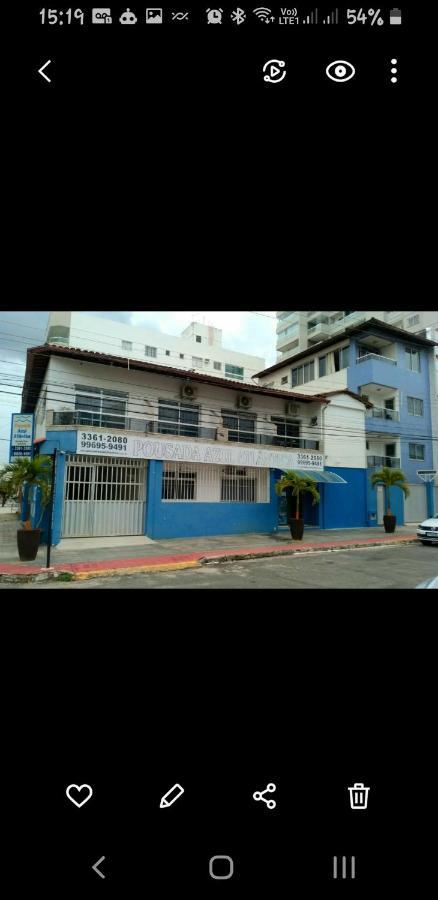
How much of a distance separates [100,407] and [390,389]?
37.6ft

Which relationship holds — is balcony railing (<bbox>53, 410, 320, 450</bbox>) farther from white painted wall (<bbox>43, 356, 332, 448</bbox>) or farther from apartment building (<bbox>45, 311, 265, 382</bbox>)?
apartment building (<bbox>45, 311, 265, 382</bbox>)

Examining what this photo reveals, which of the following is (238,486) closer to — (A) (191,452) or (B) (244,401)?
(A) (191,452)

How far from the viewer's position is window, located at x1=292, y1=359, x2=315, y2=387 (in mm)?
18516

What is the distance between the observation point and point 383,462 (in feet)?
56.2

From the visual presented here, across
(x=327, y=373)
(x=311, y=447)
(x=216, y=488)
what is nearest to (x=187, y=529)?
(x=216, y=488)

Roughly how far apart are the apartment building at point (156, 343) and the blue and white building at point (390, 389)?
712cm

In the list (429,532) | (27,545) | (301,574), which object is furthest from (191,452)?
(429,532)
